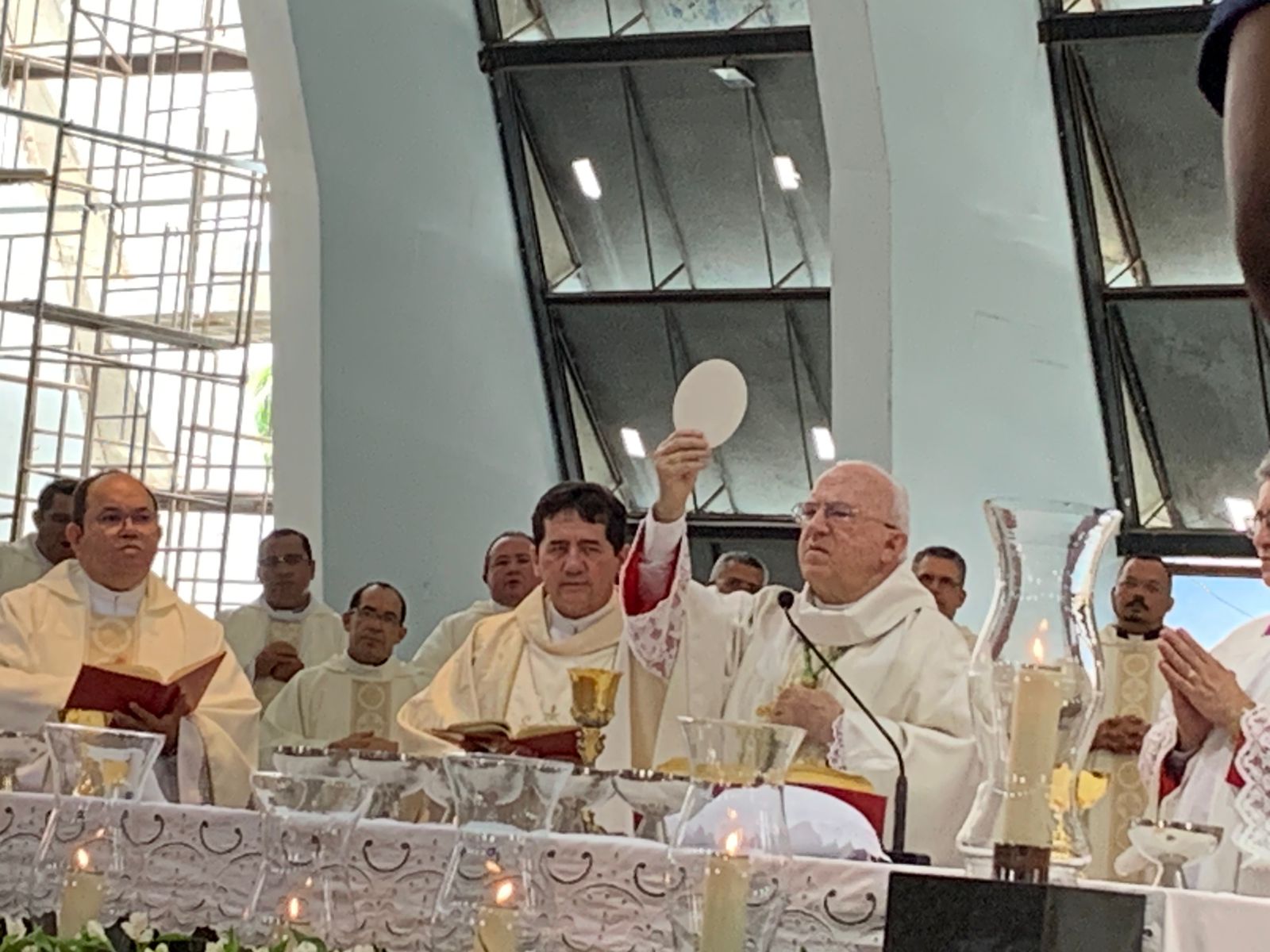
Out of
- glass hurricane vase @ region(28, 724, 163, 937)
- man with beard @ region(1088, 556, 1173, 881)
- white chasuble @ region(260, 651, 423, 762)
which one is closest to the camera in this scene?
glass hurricane vase @ region(28, 724, 163, 937)

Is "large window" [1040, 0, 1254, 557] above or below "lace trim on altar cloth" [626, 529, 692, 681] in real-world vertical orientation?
above

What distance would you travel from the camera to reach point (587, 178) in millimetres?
11438

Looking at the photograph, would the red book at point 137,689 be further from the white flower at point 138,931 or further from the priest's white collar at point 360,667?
the priest's white collar at point 360,667

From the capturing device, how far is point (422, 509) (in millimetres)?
10984

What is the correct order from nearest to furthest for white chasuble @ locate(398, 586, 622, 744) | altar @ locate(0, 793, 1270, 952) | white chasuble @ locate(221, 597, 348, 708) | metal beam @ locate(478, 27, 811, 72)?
1. altar @ locate(0, 793, 1270, 952)
2. white chasuble @ locate(398, 586, 622, 744)
3. white chasuble @ locate(221, 597, 348, 708)
4. metal beam @ locate(478, 27, 811, 72)

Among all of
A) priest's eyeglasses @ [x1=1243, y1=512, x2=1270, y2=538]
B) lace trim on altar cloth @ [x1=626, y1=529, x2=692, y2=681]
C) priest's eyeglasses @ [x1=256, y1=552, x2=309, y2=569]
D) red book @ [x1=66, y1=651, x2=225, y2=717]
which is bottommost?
red book @ [x1=66, y1=651, x2=225, y2=717]

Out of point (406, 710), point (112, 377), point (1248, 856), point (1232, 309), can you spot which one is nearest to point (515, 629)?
point (406, 710)

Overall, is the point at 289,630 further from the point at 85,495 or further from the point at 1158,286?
the point at 1158,286

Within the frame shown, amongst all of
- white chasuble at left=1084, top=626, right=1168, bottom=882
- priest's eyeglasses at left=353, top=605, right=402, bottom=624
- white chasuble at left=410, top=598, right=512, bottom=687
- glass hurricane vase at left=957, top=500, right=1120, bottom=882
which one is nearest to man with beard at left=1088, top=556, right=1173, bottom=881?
white chasuble at left=1084, top=626, right=1168, bottom=882

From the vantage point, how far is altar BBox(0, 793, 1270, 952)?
2576 mm

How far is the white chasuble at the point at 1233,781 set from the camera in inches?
153

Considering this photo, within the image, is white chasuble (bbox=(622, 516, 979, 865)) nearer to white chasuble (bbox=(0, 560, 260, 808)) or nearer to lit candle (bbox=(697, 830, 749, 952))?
white chasuble (bbox=(0, 560, 260, 808))

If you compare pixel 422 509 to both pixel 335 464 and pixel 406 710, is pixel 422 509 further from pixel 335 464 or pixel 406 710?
pixel 406 710

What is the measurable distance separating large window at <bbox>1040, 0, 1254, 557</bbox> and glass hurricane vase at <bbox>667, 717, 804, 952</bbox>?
26.3 ft
